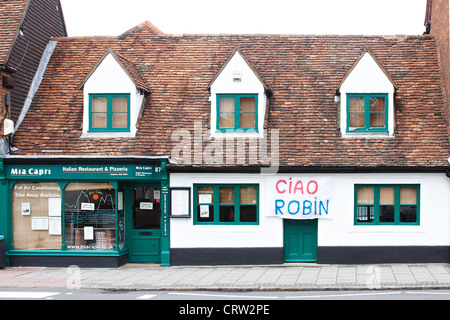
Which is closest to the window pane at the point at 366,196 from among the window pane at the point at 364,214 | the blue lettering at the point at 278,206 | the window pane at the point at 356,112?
the window pane at the point at 364,214

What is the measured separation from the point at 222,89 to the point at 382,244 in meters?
6.86

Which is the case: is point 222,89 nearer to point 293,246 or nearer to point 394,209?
point 293,246

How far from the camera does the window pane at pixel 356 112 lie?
16609 millimetres

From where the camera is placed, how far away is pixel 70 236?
1631 centimetres

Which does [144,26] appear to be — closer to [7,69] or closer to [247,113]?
[7,69]

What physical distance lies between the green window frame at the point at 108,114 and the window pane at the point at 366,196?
758cm

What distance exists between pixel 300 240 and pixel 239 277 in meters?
2.98

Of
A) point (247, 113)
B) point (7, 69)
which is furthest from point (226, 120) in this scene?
point (7, 69)

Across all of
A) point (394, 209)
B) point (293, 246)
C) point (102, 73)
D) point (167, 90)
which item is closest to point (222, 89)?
point (167, 90)

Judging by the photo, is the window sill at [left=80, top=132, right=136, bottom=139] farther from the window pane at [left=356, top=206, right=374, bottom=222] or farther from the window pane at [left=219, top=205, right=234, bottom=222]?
the window pane at [left=356, top=206, right=374, bottom=222]

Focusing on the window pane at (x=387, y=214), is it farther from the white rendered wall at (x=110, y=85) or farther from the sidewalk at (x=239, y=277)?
the white rendered wall at (x=110, y=85)

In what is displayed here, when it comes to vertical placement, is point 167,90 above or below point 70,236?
above

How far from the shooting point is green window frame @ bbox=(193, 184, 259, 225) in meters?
16.2
